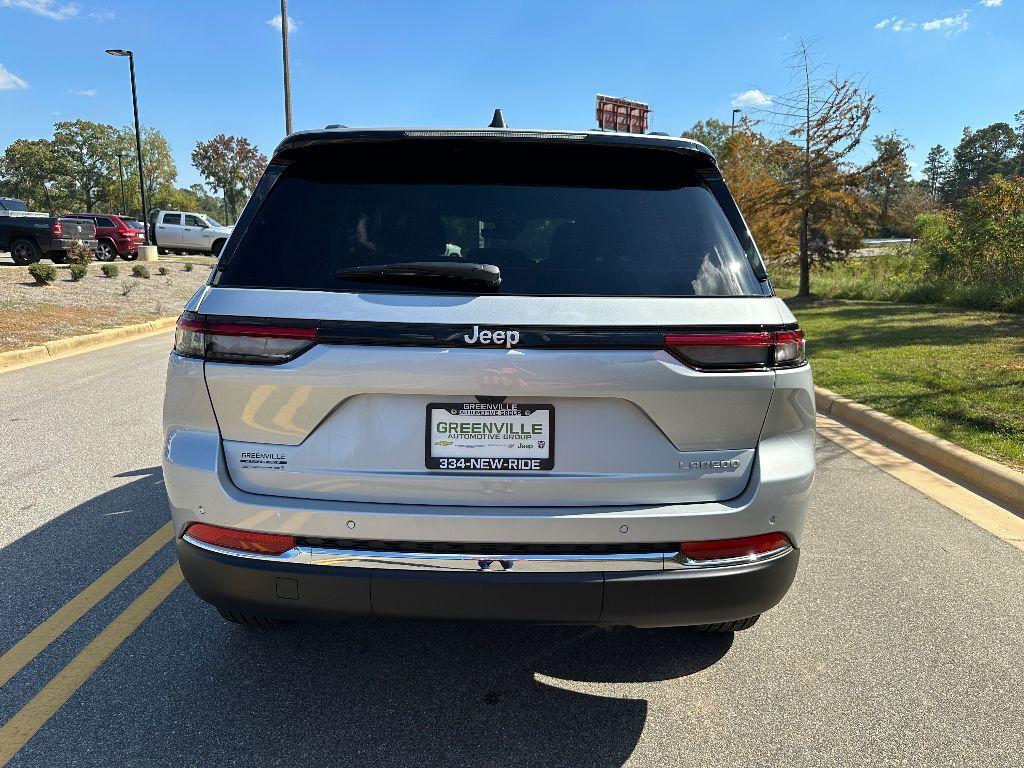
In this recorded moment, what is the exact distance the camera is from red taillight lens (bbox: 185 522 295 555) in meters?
2.38

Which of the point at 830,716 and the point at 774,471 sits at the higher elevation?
the point at 774,471

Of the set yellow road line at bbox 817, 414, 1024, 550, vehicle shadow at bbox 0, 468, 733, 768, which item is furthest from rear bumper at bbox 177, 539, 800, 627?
yellow road line at bbox 817, 414, 1024, 550

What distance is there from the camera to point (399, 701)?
9.11 feet

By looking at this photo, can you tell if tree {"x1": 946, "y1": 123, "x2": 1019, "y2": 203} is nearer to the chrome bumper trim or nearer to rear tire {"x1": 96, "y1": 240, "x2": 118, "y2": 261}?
rear tire {"x1": 96, "y1": 240, "x2": 118, "y2": 261}

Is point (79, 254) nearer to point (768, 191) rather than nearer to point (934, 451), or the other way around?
point (768, 191)

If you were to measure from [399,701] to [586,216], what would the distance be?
185 cm

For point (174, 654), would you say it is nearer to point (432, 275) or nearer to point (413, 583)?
point (413, 583)

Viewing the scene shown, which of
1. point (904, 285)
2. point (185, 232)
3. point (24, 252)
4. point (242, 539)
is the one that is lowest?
point (242, 539)

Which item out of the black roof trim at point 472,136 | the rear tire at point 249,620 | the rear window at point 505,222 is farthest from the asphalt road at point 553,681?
the black roof trim at point 472,136

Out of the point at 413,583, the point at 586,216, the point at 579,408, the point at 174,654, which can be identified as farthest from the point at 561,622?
the point at 174,654

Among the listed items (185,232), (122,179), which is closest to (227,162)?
(122,179)

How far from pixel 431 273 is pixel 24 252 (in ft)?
86.1

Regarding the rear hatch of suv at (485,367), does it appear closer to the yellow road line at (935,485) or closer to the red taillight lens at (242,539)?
the red taillight lens at (242,539)

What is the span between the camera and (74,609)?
345cm
